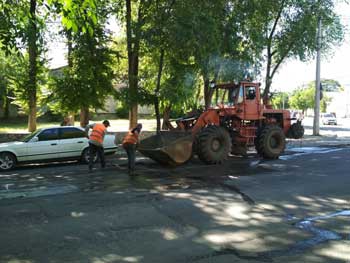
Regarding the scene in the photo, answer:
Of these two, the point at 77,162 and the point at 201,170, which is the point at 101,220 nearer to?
the point at 201,170

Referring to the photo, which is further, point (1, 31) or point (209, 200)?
point (1, 31)

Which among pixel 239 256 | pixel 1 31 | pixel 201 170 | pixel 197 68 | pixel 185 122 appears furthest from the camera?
pixel 197 68

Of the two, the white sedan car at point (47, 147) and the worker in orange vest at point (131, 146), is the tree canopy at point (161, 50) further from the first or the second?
the worker in orange vest at point (131, 146)

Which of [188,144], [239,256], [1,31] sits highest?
[1,31]

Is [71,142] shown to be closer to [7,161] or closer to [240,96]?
[7,161]

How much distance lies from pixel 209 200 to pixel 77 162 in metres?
8.29

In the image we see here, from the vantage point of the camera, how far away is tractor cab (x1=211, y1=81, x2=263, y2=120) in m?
15.6

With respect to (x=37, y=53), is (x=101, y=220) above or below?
below

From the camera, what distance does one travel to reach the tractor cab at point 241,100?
51.0ft

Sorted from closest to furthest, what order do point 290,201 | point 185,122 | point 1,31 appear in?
point 290,201 → point 1,31 → point 185,122

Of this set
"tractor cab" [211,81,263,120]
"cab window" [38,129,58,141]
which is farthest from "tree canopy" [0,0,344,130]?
"cab window" [38,129,58,141]

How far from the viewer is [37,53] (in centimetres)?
2038

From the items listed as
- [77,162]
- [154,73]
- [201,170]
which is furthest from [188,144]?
[154,73]

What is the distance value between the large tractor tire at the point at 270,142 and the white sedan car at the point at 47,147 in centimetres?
635
